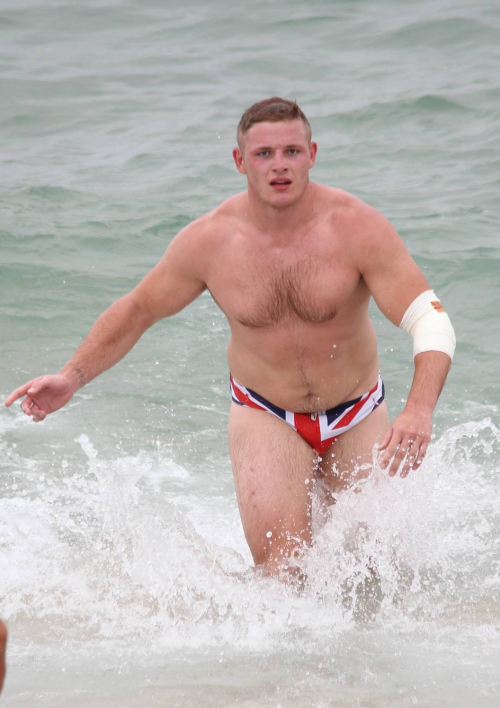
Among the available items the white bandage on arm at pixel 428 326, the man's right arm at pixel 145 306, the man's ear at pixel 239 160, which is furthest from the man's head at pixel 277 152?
the white bandage on arm at pixel 428 326

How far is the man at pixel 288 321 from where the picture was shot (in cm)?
388

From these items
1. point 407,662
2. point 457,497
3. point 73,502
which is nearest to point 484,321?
point 457,497

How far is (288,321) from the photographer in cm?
407

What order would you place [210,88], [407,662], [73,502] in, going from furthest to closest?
[210,88], [73,502], [407,662]

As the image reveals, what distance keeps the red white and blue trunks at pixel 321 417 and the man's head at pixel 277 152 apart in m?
0.90

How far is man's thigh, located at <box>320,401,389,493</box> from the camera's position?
14.2 feet

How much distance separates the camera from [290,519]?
4090mm

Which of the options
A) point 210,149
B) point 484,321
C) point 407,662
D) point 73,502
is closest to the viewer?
point 407,662

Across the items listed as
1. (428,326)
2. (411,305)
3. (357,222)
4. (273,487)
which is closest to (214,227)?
(357,222)

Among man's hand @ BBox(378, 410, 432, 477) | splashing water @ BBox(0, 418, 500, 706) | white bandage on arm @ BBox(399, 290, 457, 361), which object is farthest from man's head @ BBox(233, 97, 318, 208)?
splashing water @ BBox(0, 418, 500, 706)

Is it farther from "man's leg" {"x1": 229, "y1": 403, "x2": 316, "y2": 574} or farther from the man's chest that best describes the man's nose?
"man's leg" {"x1": 229, "y1": 403, "x2": 316, "y2": 574}

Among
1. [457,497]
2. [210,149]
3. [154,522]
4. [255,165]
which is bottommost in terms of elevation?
[457,497]

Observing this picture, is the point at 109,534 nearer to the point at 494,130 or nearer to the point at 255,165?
the point at 255,165

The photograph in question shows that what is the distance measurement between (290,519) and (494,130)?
27.3ft
